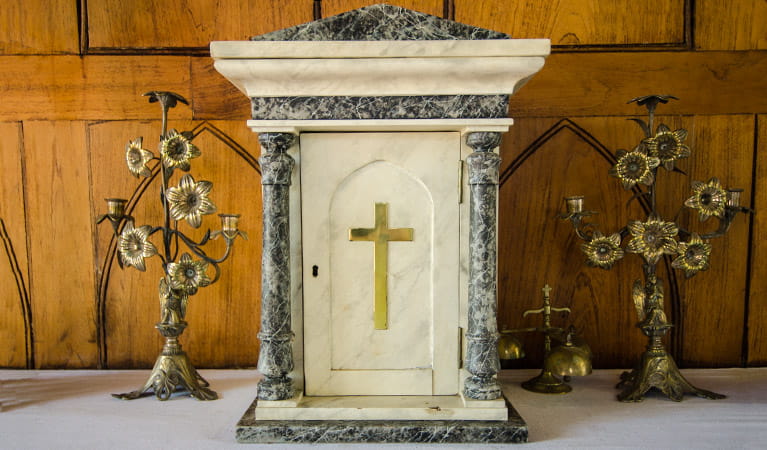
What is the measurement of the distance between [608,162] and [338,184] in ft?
5.18

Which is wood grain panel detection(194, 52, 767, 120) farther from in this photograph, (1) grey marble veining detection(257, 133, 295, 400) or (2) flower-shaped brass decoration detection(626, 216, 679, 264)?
(1) grey marble veining detection(257, 133, 295, 400)

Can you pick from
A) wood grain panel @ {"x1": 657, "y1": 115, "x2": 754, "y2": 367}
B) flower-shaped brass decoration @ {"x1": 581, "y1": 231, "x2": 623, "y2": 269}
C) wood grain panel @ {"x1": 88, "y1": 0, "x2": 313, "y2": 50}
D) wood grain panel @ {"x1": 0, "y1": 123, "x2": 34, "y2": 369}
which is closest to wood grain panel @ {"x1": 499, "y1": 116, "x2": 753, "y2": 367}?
wood grain panel @ {"x1": 657, "y1": 115, "x2": 754, "y2": 367}

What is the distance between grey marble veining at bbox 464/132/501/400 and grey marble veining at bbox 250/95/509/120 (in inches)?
4.2

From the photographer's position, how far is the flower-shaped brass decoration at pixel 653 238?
92.0 inches

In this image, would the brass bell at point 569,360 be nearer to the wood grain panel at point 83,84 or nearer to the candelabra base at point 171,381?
the candelabra base at point 171,381

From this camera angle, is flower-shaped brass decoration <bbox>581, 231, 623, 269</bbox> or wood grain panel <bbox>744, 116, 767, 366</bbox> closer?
flower-shaped brass decoration <bbox>581, 231, 623, 269</bbox>

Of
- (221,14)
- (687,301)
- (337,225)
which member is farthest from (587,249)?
(221,14)

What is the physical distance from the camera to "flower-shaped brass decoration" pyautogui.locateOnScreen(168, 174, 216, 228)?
7.57ft

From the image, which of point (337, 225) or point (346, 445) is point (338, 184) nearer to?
point (337, 225)

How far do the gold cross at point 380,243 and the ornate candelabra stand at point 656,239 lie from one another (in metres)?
0.88

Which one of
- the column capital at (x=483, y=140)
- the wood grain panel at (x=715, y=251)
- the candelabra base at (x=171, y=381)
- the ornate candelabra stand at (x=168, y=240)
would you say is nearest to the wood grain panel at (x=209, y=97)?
the ornate candelabra stand at (x=168, y=240)

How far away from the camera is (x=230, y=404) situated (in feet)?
7.71

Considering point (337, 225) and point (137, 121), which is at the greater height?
point (137, 121)

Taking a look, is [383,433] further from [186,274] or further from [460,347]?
[186,274]
